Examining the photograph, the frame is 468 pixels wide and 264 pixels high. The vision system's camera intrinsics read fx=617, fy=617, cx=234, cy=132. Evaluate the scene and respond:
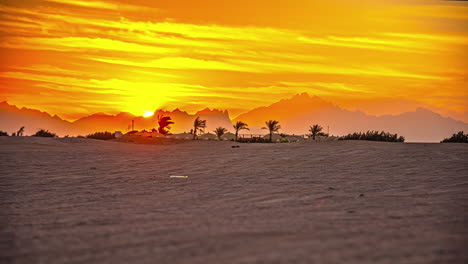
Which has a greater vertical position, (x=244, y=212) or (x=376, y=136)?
(x=376, y=136)

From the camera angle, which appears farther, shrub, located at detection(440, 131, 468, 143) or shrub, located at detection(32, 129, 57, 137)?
shrub, located at detection(32, 129, 57, 137)

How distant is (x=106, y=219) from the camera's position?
8.00m

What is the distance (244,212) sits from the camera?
8195 mm

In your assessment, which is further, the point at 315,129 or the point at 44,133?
the point at 315,129

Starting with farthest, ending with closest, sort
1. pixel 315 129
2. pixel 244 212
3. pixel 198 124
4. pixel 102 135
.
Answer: pixel 198 124, pixel 315 129, pixel 102 135, pixel 244 212

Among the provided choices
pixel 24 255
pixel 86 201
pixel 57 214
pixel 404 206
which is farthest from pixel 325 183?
pixel 24 255

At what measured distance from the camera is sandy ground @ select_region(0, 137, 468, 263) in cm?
588

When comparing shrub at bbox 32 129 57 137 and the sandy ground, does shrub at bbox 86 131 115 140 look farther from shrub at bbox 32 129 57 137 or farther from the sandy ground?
the sandy ground

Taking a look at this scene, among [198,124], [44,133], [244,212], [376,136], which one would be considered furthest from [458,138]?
[198,124]

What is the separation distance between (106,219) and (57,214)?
0.98 meters

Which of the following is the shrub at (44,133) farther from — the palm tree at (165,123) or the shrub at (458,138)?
the shrub at (458,138)

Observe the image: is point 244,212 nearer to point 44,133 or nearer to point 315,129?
point 44,133

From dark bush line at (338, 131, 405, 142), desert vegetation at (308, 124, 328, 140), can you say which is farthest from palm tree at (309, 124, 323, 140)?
dark bush line at (338, 131, 405, 142)

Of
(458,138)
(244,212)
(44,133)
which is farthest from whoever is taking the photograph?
(44,133)
